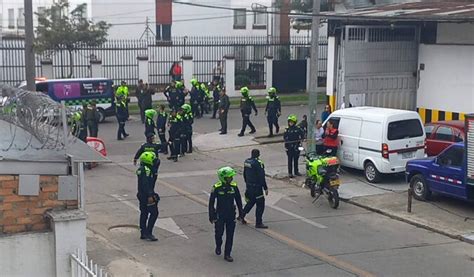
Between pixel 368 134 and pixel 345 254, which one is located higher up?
pixel 368 134

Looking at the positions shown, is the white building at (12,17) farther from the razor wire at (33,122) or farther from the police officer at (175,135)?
the razor wire at (33,122)

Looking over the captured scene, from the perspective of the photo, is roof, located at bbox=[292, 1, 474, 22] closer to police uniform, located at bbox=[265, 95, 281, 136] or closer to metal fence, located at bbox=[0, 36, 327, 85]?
police uniform, located at bbox=[265, 95, 281, 136]

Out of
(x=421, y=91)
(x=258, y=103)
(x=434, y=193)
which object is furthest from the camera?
(x=258, y=103)

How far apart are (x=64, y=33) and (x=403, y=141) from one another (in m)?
21.5

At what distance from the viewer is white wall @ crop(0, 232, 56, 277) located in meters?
8.14

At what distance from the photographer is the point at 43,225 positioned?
838 cm

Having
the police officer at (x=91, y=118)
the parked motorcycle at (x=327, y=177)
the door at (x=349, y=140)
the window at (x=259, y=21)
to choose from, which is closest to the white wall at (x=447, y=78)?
the door at (x=349, y=140)

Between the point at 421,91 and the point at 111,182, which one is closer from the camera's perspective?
the point at 111,182

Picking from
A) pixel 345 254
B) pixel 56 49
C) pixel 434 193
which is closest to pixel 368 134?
pixel 434 193

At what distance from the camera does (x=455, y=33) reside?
23188mm

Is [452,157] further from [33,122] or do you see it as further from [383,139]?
[33,122]

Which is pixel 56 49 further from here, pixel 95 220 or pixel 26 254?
pixel 26 254

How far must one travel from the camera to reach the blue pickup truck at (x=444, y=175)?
15523 mm

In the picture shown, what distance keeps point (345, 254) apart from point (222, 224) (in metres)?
2.21
